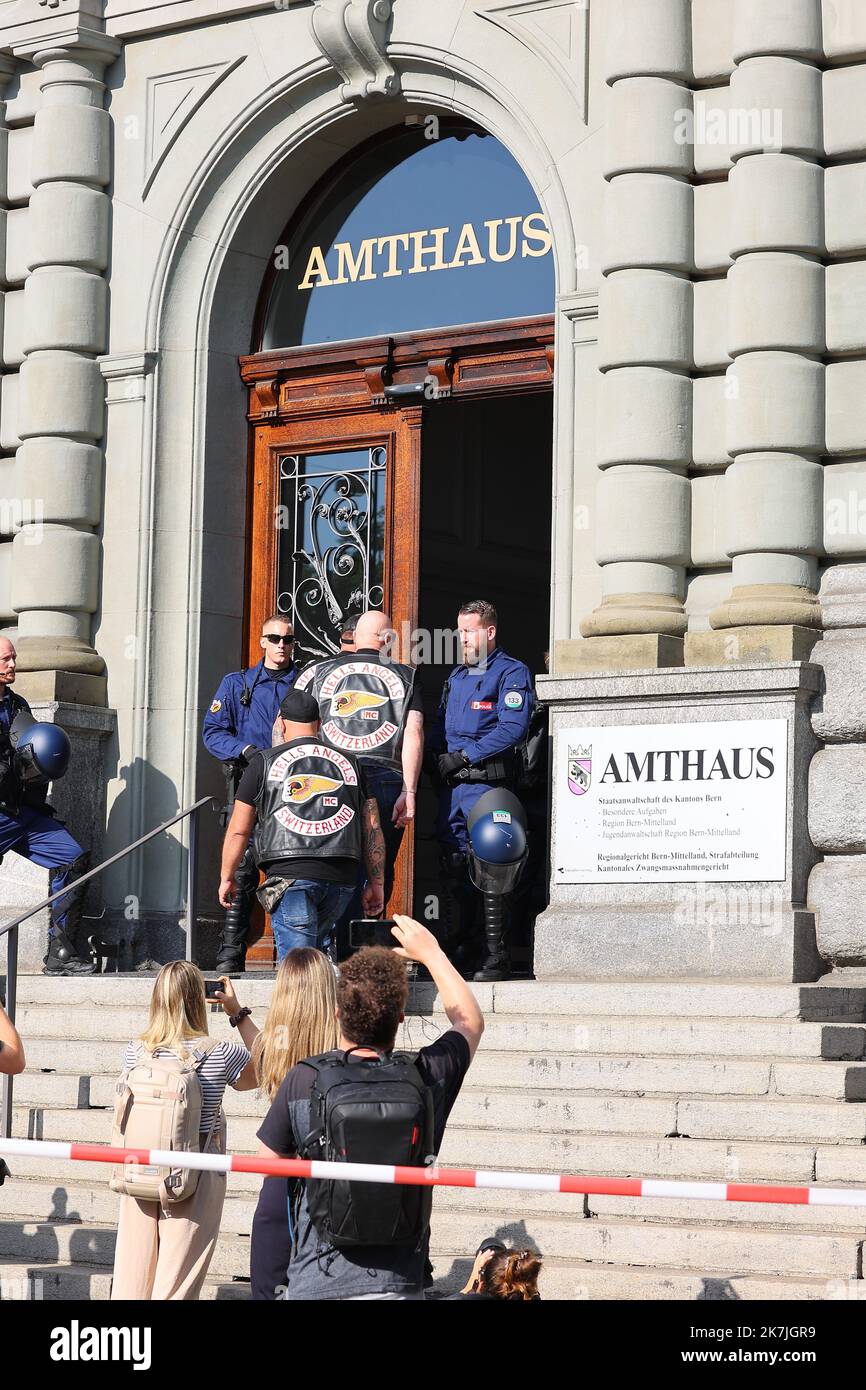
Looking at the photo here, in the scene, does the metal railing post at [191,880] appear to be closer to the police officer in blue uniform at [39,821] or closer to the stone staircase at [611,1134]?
the police officer in blue uniform at [39,821]

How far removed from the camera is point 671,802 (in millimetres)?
10953

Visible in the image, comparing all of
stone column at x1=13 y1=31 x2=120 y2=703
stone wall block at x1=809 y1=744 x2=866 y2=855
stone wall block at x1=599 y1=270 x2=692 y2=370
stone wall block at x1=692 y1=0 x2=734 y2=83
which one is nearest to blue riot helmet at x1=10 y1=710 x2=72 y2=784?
stone column at x1=13 y1=31 x2=120 y2=703

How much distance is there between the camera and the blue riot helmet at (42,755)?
12086mm

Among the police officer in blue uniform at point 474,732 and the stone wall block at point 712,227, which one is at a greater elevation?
the stone wall block at point 712,227

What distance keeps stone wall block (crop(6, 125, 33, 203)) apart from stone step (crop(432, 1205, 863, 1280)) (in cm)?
861

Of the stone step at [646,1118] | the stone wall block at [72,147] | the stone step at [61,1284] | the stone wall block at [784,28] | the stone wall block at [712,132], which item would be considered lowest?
the stone step at [61,1284]

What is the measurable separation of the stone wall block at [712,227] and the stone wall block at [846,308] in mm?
638

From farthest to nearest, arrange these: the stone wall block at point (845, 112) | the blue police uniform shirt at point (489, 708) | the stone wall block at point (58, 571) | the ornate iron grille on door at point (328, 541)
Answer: the stone wall block at point (58, 571), the ornate iron grille on door at point (328, 541), the blue police uniform shirt at point (489, 708), the stone wall block at point (845, 112)

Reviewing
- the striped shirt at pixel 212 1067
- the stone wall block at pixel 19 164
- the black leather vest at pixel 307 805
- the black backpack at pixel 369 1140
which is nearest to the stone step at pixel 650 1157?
the black leather vest at pixel 307 805

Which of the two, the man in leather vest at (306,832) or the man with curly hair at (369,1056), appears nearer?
the man with curly hair at (369,1056)

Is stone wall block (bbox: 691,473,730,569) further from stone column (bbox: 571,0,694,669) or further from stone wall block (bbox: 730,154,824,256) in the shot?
stone wall block (bbox: 730,154,824,256)

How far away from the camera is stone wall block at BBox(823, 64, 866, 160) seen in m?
11.3

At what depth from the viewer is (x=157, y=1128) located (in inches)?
271

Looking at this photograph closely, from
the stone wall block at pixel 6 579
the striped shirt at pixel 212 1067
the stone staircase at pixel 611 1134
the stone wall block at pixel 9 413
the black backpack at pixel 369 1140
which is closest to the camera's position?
the black backpack at pixel 369 1140
